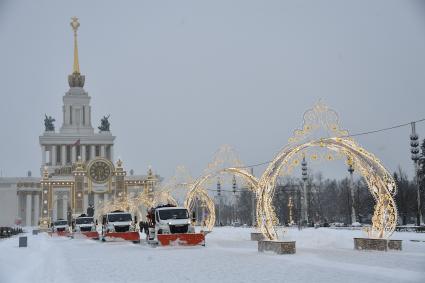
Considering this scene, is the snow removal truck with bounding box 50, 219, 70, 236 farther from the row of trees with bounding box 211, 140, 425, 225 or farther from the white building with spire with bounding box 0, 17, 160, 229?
the row of trees with bounding box 211, 140, 425, 225

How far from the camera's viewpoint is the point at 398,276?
1444 centimetres

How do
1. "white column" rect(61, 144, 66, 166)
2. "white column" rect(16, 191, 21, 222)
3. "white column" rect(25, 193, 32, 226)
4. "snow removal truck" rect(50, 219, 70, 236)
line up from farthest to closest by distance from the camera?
1. "white column" rect(61, 144, 66, 166)
2. "white column" rect(25, 193, 32, 226)
3. "white column" rect(16, 191, 21, 222)
4. "snow removal truck" rect(50, 219, 70, 236)

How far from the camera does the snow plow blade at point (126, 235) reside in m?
39.2

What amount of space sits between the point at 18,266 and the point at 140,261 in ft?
14.0

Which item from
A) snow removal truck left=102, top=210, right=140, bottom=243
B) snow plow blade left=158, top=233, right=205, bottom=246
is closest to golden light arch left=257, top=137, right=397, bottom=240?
snow plow blade left=158, top=233, right=205, bottom=246

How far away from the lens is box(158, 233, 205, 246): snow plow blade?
100ft

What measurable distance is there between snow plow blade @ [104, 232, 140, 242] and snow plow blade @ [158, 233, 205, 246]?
8.31 m

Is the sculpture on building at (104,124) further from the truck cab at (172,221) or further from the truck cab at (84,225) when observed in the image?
the truck cab at (172,221)

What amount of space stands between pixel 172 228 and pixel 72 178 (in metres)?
77.2

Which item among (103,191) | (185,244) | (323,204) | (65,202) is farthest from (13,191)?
(185,244)

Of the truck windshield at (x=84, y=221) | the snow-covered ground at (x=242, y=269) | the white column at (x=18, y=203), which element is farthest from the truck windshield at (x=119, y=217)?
the white column at (x=18, y=203)

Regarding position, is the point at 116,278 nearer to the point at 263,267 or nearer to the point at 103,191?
the point at 263,267

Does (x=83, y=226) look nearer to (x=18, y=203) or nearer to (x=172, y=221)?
(x=172, y=221)

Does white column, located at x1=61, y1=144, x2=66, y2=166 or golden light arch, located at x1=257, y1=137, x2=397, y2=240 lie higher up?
white column, located at x1=61, y1=144, x2=66, y2=166
